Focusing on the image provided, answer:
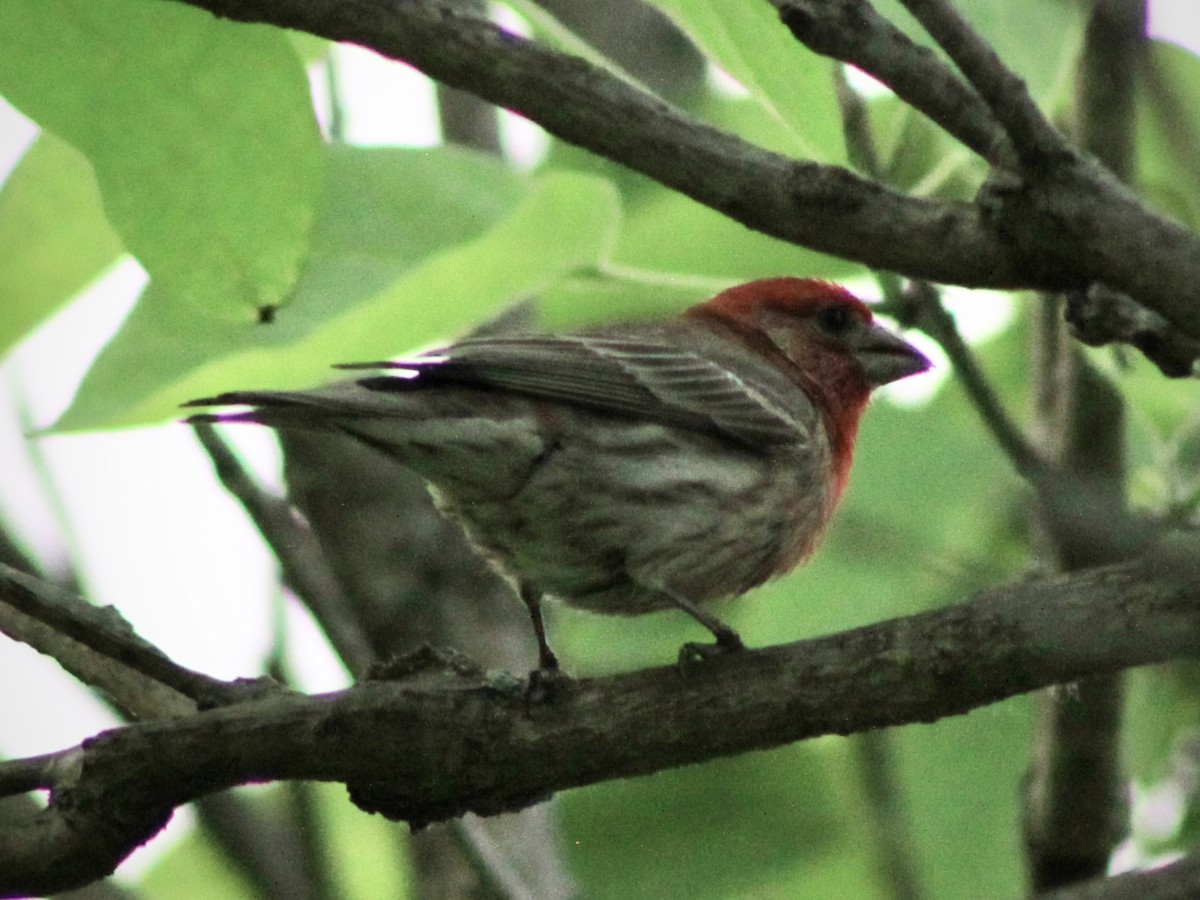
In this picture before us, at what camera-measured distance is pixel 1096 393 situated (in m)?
4.26

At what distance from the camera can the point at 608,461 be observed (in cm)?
442

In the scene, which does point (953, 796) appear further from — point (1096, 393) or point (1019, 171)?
point (1019, 171)

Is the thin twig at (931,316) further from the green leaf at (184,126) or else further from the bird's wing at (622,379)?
the green leaf at (184,126)

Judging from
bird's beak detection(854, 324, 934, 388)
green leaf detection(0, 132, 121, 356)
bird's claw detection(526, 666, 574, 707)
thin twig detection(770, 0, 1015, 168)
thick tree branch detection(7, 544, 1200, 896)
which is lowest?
thick tree branch detection(7, 544, 1200, 896)

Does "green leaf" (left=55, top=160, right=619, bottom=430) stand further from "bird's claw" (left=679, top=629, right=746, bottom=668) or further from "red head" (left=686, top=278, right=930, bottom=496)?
"red head" (left=686, top=278, right=930, bottom=496)

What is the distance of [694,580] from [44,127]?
2.28 metres

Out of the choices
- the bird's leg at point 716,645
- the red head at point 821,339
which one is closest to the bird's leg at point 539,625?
the bird's leg at point 716,645

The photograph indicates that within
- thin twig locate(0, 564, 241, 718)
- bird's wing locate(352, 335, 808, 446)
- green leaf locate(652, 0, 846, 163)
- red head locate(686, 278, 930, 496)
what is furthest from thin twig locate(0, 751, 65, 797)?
red head locate(686, 278, 930, 496)

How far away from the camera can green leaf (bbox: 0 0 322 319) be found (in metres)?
2.66

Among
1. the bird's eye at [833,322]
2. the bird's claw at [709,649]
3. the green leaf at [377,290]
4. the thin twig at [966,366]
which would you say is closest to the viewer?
the green leaf at [377,290]

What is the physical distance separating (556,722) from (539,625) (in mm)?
1053

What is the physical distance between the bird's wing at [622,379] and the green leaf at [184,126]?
1.01 m

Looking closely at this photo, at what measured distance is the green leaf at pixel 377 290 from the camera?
3033 mm

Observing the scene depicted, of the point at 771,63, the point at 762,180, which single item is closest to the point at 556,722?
the point at 762,180
